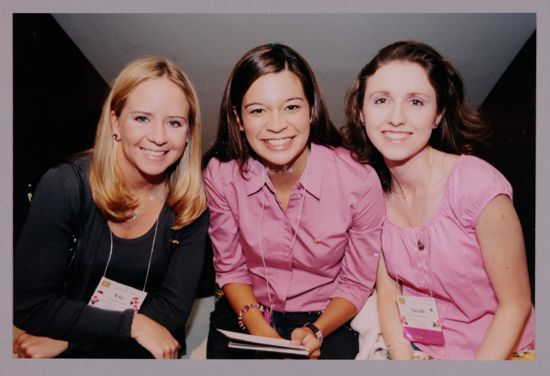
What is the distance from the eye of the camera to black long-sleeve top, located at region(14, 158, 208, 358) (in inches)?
62.0

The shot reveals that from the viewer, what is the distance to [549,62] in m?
1.68

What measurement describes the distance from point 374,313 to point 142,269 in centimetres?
90

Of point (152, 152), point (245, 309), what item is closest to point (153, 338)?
point (245, 309)

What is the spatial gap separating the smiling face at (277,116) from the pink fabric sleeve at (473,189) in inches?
21.5

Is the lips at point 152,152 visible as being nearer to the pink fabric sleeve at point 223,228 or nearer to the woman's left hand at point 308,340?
the pink fabric sleeve at point 223,228

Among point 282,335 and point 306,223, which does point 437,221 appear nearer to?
point 306,223

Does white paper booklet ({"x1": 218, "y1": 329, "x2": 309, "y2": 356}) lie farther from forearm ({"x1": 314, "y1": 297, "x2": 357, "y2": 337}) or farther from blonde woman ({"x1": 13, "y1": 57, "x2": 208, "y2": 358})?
blonde woman ({"x1": 13, "y1": 57, "x2": 208, "y2": 358})

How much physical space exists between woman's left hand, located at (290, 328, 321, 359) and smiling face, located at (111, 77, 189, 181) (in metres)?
0.76

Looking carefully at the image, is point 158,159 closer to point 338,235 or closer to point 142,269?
point 142,269

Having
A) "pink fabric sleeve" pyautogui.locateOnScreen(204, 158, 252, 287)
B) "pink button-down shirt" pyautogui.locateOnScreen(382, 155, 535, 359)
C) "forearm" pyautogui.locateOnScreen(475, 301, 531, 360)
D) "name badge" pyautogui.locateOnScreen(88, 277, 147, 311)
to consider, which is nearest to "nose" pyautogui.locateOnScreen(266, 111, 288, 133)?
"pink fabric sleeve" pyautogui.locateOnScreen(204, 158, 252, 287)

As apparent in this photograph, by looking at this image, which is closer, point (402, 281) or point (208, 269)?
point (402, 281)

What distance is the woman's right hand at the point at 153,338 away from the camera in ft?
5.53

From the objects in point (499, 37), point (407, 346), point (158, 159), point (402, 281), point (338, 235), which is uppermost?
point (499, 37)

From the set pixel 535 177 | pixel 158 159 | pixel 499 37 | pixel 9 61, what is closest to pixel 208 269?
pixel 158 159
